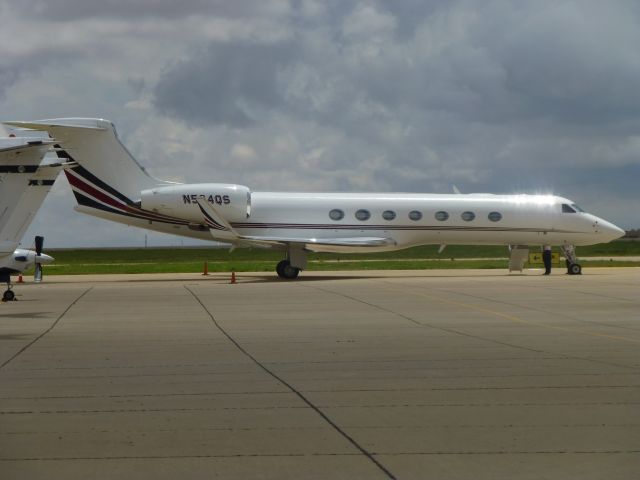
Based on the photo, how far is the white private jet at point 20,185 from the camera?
19094 millimetres

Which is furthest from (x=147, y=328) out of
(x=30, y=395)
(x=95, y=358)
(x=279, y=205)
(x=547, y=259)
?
(x=547, y=259)

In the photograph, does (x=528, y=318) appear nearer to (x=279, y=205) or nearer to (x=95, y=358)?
(x=95, y=358)

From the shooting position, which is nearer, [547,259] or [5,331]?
[5,331]

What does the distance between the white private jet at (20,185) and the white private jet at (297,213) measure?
1286cm

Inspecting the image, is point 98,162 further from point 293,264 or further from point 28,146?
point 28,146

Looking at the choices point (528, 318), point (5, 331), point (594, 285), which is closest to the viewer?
point (5, 331)

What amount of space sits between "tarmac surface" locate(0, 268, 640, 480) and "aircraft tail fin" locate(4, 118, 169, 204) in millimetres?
14547

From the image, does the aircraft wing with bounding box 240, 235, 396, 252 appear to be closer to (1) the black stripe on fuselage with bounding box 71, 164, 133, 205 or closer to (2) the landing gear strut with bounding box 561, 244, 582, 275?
(1) the black stripe on fuselage with bounding box 71, 164, 133, 205

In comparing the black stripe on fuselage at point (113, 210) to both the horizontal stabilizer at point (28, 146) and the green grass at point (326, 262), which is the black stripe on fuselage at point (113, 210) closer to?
the green grass at point (326, 262)

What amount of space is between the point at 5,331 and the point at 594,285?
63.3 feet

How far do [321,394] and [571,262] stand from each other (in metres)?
29.7

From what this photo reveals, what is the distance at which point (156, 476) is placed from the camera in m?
6.16

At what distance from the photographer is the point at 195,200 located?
110ft

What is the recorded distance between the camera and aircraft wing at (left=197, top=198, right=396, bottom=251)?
3278 cm
